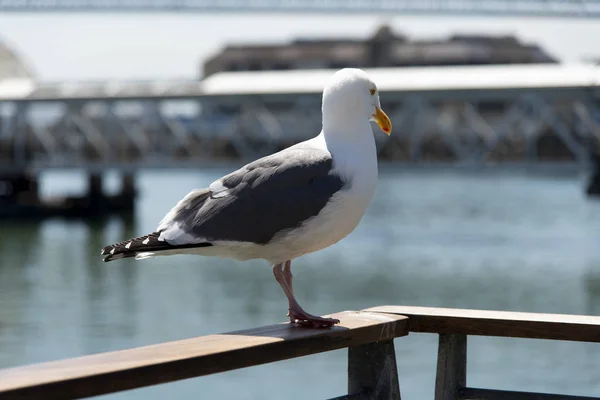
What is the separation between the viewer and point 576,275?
90.2ft

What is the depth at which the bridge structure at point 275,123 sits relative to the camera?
36125 millimetres

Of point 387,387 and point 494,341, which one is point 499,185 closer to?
point 494,341

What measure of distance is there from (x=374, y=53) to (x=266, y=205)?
314 ft

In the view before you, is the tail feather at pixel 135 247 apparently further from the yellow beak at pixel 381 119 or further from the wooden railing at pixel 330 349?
the yellow beak at pixel 381 119

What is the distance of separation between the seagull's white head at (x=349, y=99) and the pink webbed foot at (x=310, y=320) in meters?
0.59

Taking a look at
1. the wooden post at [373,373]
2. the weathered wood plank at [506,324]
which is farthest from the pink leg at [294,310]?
the weathered wood plank at [506,324]

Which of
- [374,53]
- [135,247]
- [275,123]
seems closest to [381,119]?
[135,247]

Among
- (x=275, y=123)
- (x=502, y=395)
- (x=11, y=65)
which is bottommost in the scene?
(x=502, y=395)

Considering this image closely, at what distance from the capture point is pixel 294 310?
12.1 feet

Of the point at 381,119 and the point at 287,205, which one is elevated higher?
the point at 381,119

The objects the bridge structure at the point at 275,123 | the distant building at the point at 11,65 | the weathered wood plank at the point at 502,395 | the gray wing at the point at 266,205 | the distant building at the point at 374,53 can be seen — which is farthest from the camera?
the distant building at the point at 374,53

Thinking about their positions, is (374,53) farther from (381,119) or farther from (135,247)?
(135,247)

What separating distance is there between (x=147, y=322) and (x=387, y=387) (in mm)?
18412

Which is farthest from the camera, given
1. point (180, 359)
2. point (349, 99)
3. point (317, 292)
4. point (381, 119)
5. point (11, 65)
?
point (11, 65)
